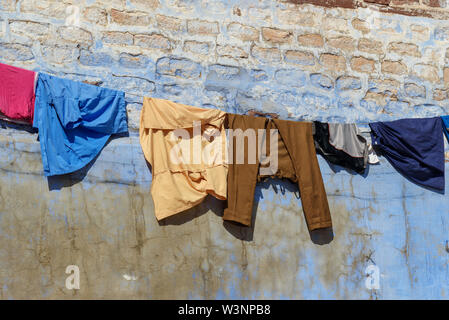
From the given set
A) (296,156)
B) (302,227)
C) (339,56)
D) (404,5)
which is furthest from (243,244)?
(404,5)

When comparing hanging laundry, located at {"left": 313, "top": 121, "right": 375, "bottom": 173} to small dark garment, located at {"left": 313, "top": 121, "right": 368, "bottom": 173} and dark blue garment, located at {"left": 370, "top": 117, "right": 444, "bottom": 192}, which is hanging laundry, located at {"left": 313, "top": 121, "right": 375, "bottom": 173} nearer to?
small dark garment, located at {"left": 313, "top": 121, "right": 368, "bottom": 173}

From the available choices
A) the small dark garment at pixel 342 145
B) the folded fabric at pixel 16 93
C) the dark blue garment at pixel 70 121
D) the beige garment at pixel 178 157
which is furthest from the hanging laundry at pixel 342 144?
the folded fabric at pixel 16 93

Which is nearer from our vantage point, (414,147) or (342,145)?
(342,145)

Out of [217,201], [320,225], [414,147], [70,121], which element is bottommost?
[320,225]

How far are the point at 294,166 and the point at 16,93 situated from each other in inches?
79.1

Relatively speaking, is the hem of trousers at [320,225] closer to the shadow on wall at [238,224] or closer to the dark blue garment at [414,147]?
the shadow on wall at [238,224]

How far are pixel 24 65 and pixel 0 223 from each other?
42.4 inches

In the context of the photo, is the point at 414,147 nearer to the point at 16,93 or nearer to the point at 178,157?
the point at 178,157

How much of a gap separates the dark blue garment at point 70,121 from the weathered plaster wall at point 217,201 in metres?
0.11

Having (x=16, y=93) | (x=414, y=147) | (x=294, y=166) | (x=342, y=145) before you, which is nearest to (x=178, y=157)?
(x=294, y=166)

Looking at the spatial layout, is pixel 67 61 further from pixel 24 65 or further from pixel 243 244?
pixel 243 244

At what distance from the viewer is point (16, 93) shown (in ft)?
11.0

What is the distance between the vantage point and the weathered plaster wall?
11.3ft

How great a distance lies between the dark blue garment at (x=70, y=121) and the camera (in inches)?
133
